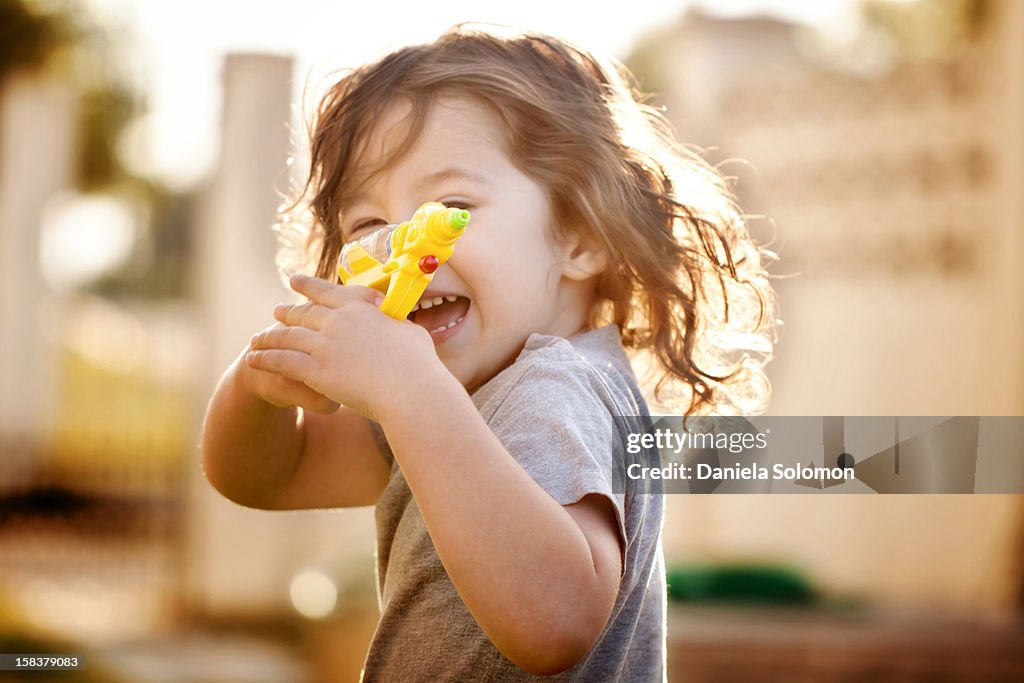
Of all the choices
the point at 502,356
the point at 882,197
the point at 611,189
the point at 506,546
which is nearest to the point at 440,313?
the point at 502,356

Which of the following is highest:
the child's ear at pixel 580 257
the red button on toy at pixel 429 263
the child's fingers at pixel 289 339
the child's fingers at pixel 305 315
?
the child's ear at pixel 580 257

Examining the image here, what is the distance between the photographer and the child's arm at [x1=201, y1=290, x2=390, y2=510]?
1.79 m

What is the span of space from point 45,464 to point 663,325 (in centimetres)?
674

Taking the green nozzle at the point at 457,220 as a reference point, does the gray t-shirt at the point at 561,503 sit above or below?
below

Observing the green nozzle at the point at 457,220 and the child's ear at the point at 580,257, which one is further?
the child's ear at the point at 580,257

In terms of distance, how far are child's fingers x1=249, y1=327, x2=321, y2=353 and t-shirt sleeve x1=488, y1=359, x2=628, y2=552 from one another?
0.25 m

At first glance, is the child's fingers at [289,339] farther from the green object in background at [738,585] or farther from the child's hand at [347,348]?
the green object in background at [738,585]

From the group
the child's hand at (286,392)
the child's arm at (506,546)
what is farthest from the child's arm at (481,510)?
the child's hand at (286,392)

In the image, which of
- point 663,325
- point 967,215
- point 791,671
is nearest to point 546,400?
point 663,325

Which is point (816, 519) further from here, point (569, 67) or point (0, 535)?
point (569, 67)

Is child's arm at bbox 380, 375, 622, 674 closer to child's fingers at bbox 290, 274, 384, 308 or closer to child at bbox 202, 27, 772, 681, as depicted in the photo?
child at bbox 202, 27, 772, 681

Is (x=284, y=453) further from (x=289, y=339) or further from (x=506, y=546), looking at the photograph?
(x=506, y=546)

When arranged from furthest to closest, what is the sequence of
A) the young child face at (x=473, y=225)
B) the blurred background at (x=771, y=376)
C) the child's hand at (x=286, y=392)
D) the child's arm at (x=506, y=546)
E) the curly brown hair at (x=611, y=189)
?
1. the blurred background at (x=771, y=376)
2. the curly brown hair at (x=611, y=189)
3. the young child face at (x=473, y=225)
4. the child's hand at (x=286, y=392)
5. the child's arm at (x=506, y=546)

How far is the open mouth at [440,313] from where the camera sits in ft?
5.46
